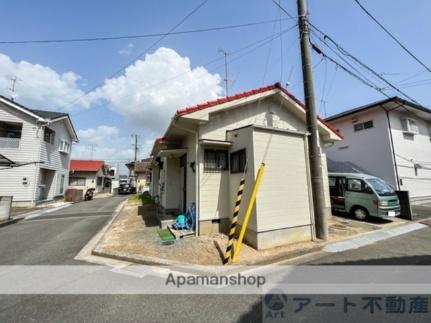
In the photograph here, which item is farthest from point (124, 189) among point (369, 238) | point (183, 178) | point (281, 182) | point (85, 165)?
point (369, 238)

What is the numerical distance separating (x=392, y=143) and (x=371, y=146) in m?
1.08

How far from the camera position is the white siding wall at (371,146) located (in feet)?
40.4

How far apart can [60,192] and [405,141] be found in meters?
26.4

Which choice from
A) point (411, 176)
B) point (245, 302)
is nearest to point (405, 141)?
point (411, 176)

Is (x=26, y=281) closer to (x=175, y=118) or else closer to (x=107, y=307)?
(x=107, y=307)

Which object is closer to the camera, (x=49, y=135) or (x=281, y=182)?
(x=281, y=182)

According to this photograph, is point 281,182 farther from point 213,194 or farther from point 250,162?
point 213,194

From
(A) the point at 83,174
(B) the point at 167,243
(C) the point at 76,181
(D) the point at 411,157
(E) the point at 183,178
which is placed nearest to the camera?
(B) the point at 167,243

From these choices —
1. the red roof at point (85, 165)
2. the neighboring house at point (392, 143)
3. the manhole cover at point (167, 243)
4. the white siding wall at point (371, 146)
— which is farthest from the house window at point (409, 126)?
the red roof at point (85, 165)

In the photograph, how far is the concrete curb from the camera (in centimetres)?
544

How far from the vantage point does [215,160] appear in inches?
267

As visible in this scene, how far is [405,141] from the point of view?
42.8 ft

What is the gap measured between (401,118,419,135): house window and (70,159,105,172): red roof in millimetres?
32408

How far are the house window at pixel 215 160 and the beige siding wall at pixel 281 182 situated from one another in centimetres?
153
